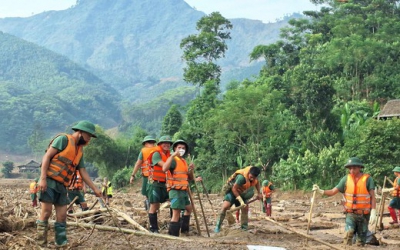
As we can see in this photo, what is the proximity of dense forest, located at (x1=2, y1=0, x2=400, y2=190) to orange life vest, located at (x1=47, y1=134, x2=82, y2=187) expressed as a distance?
67.5 feet

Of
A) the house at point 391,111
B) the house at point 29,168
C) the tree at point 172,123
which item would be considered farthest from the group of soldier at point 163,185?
the house at point 29,168

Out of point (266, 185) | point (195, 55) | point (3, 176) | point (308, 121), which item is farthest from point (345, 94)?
point (3, 176)

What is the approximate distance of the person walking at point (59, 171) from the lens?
7.42 m

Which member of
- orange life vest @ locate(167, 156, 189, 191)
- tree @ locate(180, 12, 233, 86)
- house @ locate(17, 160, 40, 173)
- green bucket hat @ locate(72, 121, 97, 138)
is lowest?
house @ locate(17, 160, 40, 173)

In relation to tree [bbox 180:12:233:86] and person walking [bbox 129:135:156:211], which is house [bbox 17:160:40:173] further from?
person walking [bbox 129:135:156:211]

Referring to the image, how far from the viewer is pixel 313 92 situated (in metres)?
33.2

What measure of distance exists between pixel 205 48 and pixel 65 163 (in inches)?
1724

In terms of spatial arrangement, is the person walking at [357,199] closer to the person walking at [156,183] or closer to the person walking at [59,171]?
the person walking at [156,183]

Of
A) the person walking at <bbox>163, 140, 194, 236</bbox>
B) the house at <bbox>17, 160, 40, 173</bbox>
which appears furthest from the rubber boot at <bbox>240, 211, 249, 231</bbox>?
the house at <bbox>17, 160, 40, 173</bbox>

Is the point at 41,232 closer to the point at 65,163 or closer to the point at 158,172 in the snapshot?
the point at 65,163

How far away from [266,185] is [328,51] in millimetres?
33154

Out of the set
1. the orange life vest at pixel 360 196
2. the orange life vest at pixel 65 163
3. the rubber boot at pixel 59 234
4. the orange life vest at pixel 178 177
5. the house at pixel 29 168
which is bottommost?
the house at pixel 29 168

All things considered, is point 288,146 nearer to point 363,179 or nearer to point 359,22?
point 359,22

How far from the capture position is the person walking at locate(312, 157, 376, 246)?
9562mm
